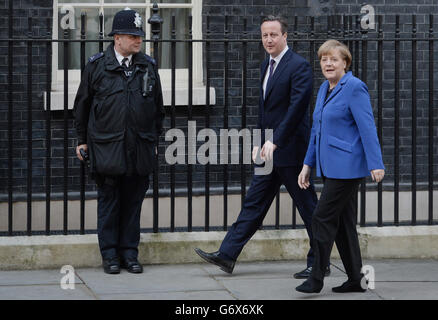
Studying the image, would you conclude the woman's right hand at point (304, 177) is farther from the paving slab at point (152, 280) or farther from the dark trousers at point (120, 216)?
the dark trousers at point (120, 216)

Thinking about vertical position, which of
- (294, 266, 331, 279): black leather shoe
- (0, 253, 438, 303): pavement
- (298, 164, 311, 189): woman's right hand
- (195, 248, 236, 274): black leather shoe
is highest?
(298, 164, 311, 189): woman's right hand

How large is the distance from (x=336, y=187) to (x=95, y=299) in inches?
65.5

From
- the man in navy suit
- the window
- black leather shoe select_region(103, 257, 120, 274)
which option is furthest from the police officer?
the window

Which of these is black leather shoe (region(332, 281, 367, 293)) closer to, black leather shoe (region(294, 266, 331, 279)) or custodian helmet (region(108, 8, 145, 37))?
black leather shoe (region(294, 266, 331, 279))

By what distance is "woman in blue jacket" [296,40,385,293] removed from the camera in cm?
630

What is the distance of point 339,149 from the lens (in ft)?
20.9

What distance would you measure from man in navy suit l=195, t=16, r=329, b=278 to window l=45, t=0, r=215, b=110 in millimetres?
2912

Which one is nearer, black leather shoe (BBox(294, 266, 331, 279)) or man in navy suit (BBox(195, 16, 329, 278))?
man in navy suit (BBox(195, 16, 329, 278))

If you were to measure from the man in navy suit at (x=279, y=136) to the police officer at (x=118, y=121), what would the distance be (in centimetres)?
66

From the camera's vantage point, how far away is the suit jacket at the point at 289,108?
6.89 metres

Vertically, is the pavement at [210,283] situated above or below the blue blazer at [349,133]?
below

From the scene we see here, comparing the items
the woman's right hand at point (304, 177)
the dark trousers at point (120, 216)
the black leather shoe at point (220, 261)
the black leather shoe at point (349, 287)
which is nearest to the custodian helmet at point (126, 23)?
the dark trousers at point (120, 216)

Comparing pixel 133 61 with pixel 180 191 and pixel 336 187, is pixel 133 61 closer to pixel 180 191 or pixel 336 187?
pixel 336 187

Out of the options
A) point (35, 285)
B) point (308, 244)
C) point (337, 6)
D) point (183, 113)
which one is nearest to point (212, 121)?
point (183, 113)
